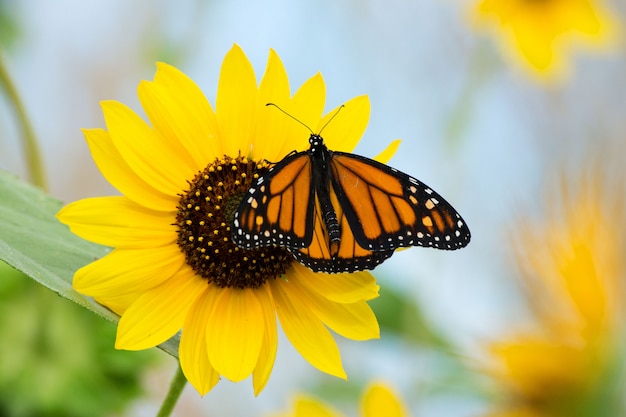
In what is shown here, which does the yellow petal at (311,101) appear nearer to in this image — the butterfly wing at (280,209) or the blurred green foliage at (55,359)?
the butterfly wing at (280,209)

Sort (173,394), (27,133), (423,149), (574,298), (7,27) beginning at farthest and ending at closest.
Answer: (423,149) → (7,27) → (574,298) → (27,133) → (173,394)

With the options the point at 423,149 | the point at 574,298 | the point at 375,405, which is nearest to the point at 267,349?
the point at 375,405

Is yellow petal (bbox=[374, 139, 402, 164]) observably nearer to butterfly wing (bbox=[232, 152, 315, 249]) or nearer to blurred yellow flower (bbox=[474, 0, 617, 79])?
butterfly wing (bbox=[232, 152, 315, 249])

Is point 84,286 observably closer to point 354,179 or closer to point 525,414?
point 354,179

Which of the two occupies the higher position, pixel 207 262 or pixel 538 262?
pixel 538 262

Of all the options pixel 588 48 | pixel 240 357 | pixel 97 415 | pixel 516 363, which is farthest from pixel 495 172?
pixel 240 357

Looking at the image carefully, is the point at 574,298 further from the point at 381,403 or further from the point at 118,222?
the point at 118,222

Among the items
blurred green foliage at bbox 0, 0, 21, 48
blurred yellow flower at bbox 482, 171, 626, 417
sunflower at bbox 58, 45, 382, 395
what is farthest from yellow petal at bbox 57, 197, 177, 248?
blurred green foliage at bbox 0, 0, 21, 48
